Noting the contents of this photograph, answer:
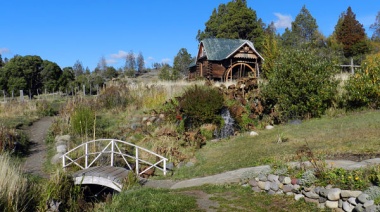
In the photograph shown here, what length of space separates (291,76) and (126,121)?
306 inches

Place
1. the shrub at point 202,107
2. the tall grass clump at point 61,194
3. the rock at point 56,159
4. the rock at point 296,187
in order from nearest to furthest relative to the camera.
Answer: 1. the rock at point 296,187
2. the tall grass clump at point 61,194
3. the rock at point 56,159
4. the shrub at point 202,107

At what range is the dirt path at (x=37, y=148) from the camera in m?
10.7

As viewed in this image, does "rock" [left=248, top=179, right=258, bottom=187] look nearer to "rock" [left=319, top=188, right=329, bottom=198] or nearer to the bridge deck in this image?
"rock" [left=319, top=188, right=329, bottom=198]

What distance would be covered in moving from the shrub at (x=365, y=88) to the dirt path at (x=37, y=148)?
38.1ft

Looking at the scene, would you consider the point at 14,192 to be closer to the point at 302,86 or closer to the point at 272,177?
the point at 272,177

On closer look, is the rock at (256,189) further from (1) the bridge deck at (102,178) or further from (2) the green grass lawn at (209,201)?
(1) the bridge deck at (102,178)

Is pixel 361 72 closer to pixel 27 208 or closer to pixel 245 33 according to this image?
pixel 27 208

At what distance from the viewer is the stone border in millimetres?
4966

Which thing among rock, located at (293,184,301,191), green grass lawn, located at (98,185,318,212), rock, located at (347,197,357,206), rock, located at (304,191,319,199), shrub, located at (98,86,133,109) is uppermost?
shrub, located at (98,86,133,109)

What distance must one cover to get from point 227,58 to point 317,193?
26.3 m

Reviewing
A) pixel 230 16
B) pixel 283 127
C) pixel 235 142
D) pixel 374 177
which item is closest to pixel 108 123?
pixel 235 142

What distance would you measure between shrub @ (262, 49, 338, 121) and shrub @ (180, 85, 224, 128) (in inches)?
93.7

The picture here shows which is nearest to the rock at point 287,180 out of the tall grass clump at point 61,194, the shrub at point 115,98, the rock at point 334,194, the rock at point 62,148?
the rock at point 334,194

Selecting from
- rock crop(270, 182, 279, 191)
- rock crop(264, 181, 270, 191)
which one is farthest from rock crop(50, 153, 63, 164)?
rock crop(270, 182, 279, 191)
